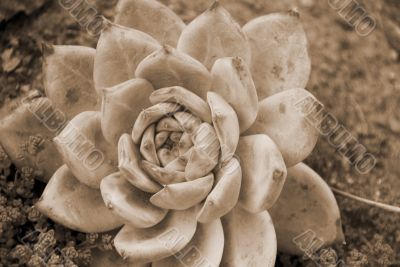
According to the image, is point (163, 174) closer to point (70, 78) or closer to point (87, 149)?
point (87, 149)

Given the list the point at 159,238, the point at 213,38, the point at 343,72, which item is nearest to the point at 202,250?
the point at 159,238

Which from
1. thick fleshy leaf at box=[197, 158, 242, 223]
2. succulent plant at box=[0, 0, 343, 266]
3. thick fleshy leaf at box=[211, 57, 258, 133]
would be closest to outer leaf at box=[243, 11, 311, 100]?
succulent plant at box=[0, 0, 343, 266]

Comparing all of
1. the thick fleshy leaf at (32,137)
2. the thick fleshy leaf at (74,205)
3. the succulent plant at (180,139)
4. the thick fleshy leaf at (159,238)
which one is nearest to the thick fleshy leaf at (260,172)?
the succulent plant at (180,139)

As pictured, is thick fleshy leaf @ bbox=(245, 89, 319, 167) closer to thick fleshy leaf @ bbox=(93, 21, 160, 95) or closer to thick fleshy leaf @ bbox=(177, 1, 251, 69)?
thick fleshy leaf @ bbox=(177, 1, 251, 69)

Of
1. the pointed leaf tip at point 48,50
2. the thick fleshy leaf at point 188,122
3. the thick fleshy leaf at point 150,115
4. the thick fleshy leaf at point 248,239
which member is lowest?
the thick fleshy leaf at point 248,239

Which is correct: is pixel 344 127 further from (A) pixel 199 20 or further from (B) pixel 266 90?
(A) pixel 199 20

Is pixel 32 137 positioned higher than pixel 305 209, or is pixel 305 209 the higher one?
pixel 32 137

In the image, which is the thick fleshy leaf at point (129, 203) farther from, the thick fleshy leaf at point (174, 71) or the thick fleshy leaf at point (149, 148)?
the thick fleshy leaf at point (174, 71)
